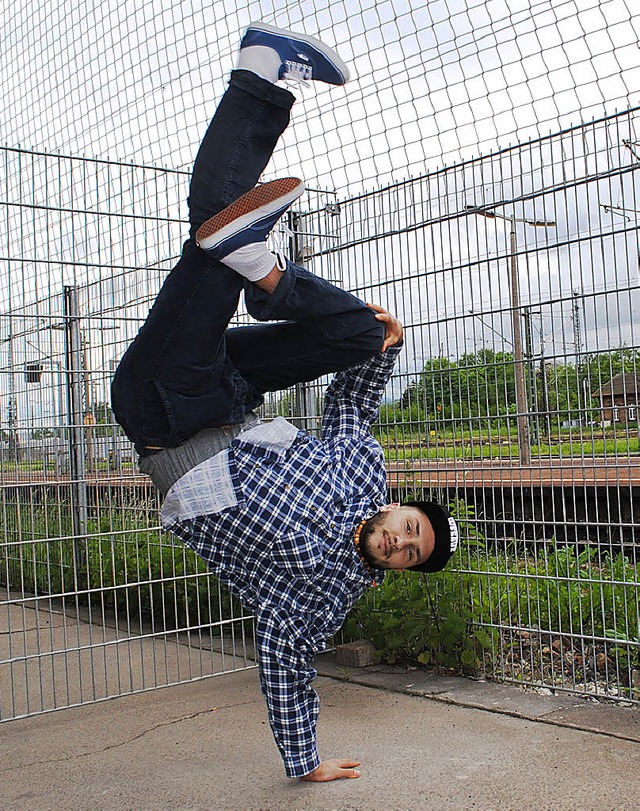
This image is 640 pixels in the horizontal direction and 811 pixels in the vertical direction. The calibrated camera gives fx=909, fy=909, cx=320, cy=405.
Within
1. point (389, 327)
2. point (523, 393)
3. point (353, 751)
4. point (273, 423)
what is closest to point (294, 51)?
point (389, 327)

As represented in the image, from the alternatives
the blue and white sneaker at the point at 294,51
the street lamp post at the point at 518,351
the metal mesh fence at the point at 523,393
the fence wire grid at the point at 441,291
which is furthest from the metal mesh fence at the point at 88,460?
the blue and white sneaker at the point at 294,51

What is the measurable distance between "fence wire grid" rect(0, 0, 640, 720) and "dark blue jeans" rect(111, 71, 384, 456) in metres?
1.63

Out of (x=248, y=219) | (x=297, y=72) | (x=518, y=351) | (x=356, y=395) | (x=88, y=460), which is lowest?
(x=88, y=460)

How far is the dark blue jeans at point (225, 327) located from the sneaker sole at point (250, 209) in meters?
0.08

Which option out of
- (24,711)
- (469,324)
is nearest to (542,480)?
(469,324)

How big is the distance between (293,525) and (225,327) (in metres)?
0.65

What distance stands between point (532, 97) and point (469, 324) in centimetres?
109

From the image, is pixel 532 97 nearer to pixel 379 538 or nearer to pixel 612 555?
pixel 612 555

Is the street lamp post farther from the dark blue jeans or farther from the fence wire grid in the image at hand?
the dark blue jeans

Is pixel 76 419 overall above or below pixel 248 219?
below

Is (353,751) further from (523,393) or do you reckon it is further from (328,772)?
(523,393)

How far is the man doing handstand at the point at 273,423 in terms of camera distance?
2.44 meters

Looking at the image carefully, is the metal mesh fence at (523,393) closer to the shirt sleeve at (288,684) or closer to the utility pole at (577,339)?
the utility pole at (577,339)

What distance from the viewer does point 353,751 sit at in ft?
12.2
